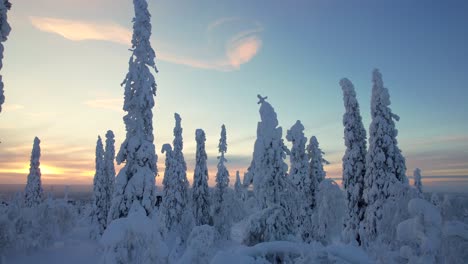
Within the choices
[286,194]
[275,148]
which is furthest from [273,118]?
[286,194]

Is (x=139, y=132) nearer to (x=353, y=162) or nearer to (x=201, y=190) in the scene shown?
(x=353, y=162)

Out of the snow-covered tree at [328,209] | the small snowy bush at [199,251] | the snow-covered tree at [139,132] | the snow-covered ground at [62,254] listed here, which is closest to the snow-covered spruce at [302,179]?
the snow-covered tree at [328,209]

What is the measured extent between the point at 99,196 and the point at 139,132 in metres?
31.8

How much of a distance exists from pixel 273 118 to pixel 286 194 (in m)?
4.67

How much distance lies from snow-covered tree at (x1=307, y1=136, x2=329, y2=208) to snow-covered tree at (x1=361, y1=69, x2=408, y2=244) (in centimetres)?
1162

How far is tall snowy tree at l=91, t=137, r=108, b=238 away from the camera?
4516 cm

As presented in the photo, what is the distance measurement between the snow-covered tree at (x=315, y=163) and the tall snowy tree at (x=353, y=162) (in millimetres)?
9752

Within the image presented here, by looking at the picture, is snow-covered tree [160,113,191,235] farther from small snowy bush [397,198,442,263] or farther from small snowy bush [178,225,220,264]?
small snowy bush [397,198,442,263]

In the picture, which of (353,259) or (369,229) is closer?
(353,259)

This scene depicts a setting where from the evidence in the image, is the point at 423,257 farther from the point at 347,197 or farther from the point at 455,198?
the point at 347,197

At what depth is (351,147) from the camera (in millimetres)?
26234

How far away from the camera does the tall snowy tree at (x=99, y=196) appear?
4516 cm

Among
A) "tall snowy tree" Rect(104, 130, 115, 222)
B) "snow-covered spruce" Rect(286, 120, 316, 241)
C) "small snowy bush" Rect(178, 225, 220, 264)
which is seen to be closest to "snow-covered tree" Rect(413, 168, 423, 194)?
"snow-covered spruce" Rect(286, 120, 316, 241)

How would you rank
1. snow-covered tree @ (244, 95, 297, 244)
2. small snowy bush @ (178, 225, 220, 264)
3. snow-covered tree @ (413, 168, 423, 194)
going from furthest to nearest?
snow-covered tree @ (413, 168, 423, 194)
snow-covered tree @ (244, 95, 297, 244)
small snowy bush @ (178, 225, 220, 264)
